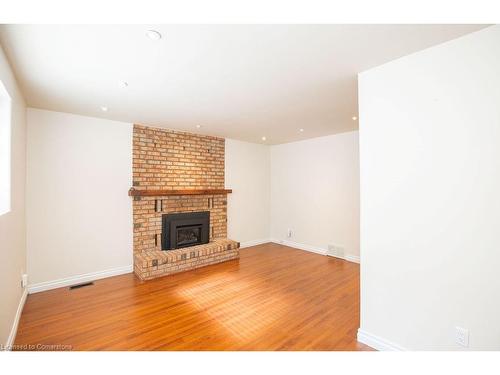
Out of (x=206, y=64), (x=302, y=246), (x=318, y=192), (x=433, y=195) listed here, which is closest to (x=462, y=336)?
(x=433, y=195)

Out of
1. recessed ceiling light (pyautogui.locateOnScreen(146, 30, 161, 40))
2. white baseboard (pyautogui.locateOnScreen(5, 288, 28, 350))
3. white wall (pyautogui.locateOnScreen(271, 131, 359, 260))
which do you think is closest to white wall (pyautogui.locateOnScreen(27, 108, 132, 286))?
white baseboard (pyautogui.locateOnScreen(5, 288, 28, 350))

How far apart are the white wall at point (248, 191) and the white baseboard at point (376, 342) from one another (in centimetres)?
342

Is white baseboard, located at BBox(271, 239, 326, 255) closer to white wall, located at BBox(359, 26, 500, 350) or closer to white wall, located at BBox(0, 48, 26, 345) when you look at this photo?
white wall, located at BBox(359, 26, 500, 350)

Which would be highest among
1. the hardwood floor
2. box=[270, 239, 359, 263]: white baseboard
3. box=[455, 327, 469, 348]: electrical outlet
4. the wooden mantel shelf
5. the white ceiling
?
the white ceiling

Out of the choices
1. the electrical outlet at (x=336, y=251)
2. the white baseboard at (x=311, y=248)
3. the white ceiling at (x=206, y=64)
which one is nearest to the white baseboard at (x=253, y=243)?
the white baseboard at (x=311, y=248)

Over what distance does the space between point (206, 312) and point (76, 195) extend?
2597 millimetres

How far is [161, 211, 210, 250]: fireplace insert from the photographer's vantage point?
13.3 feet

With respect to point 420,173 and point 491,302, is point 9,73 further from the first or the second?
point 491,302

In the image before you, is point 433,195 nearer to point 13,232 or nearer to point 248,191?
point 13,232

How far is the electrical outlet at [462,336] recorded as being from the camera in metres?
1.52

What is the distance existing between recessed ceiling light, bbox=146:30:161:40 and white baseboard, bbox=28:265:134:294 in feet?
11.5

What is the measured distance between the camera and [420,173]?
172 centimetres
